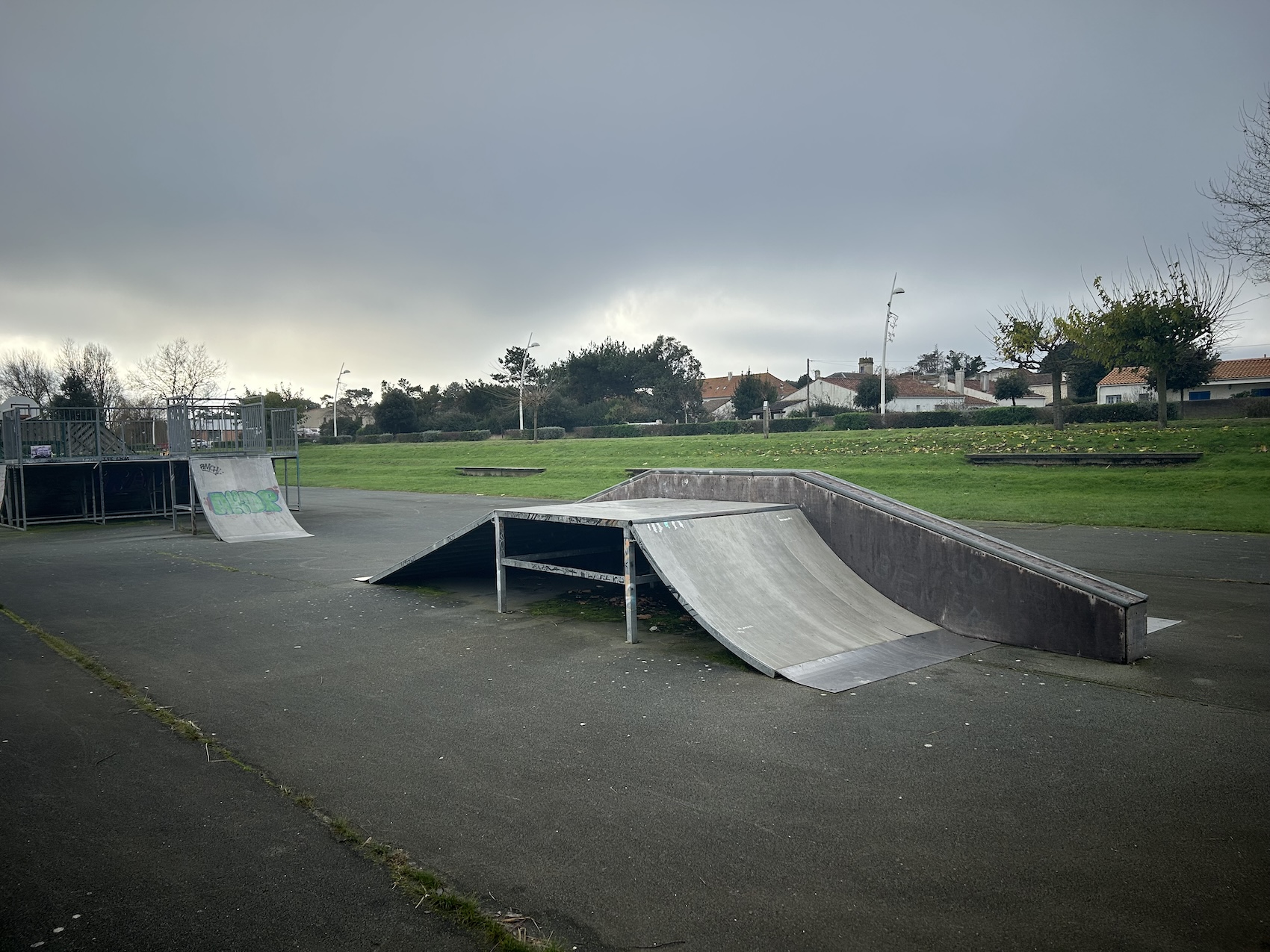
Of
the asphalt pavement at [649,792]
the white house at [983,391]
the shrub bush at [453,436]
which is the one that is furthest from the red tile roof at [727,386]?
the asphalt pavement at [649,792]

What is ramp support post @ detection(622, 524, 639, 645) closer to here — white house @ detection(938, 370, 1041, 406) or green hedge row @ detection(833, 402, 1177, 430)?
green hedge row @ detection(833, 402, 1177, 430)

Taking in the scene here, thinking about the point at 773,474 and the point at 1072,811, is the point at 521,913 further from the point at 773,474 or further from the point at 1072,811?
the point at 773,474

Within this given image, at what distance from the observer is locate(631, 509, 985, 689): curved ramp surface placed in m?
6.70

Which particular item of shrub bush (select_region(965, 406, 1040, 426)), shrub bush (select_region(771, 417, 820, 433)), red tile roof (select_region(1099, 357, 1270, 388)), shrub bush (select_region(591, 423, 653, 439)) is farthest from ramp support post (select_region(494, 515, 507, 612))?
red tile roof (select_region(1099, 357, 1270, 388))

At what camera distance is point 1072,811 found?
3.98 metres

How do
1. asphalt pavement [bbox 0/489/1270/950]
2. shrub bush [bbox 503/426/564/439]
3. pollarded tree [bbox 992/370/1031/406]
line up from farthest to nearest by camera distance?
pollarded tree [bbox 992/370/1031/406]
shrub bush [bbox 503/426/564/439]
asphalt pavement [bbox 0/489/1270/950]

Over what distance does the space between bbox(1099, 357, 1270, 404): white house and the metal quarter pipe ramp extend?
55.2 m

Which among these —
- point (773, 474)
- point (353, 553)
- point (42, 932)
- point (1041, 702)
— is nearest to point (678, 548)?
point (773, 474)

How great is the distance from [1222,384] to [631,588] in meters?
65.5

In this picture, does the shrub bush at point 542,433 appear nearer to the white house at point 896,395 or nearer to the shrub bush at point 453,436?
the shrub bush at point 453,436

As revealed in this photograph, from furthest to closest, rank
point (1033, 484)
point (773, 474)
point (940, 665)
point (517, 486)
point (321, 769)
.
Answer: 1. point (517, 486)
2. point (1033, 484)
3. point (773, 474)
4. point (940, 665)
5. point (321, 769)

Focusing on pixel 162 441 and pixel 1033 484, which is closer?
pixel 1033 484

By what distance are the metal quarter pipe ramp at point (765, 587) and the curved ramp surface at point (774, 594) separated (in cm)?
1

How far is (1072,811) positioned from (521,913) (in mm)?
2601
